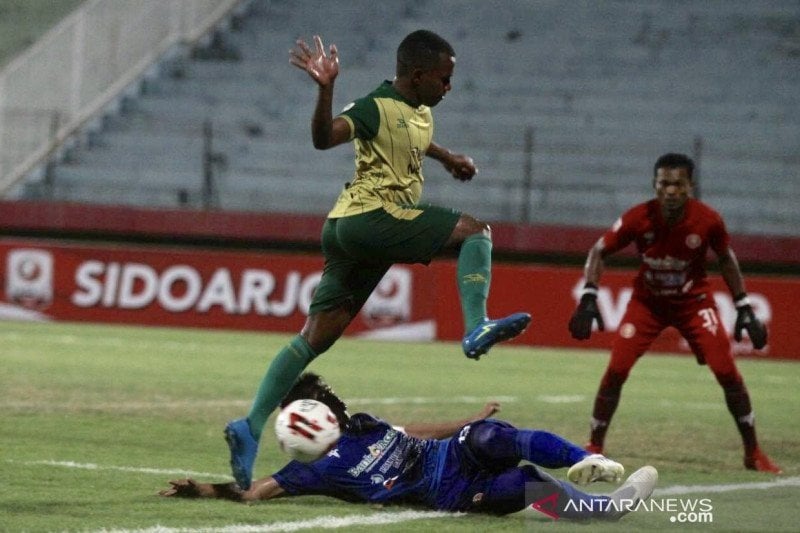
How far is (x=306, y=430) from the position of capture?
6824 mm

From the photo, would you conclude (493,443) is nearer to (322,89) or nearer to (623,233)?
(322,89)

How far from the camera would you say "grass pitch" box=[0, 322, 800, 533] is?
6938 mm

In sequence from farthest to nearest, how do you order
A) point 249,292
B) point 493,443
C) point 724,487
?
point 249,292
point 724,487
point 493,443

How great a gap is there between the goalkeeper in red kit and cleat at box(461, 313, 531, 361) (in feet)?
8.00

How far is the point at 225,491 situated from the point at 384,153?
1.75m

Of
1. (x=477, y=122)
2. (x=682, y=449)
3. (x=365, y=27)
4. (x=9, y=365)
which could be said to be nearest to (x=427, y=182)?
(x=477, y=122)

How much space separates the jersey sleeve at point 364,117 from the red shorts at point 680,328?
9.58 ft

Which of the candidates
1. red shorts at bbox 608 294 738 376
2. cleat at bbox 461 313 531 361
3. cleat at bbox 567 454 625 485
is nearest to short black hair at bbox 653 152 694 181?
red shorts at bbox 608 294 738 376

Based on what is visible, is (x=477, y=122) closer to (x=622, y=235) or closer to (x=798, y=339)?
(x=798, y=339)

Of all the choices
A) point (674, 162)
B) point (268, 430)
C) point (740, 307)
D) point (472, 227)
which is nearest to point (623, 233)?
point (674, 162)

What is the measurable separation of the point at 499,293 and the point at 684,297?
36.0 ft

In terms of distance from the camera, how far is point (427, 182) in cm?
2389

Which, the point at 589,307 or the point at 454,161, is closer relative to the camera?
the point at 454,161

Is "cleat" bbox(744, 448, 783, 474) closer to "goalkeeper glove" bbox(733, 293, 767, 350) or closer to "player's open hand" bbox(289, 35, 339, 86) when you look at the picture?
"goalkeeper glove" bbox(733, 293, 767, 350)
